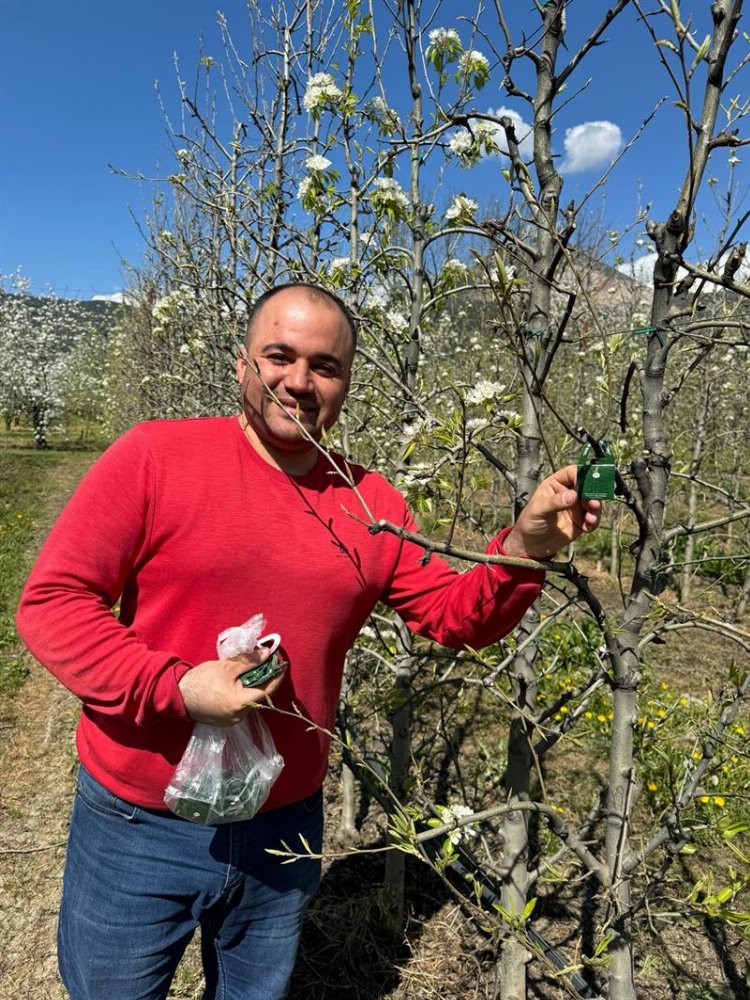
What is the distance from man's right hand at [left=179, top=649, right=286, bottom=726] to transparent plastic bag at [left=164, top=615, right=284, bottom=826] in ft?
0.11

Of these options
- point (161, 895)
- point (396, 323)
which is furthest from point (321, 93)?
point (161, 895)

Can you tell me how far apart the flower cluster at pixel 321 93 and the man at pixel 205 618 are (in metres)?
1.30

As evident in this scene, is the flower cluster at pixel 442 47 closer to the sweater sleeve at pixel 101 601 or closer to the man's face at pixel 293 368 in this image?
the man's face at pixel 293 368

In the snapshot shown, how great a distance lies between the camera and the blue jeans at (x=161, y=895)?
1.48 meters

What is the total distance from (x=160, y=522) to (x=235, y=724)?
0.45 m

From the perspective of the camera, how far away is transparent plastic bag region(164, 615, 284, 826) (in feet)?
4.53

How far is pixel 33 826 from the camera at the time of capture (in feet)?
11.3

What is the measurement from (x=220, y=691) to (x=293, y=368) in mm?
710

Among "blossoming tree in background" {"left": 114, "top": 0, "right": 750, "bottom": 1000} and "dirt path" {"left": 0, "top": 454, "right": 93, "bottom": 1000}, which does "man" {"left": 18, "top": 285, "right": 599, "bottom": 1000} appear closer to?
"blossoming tree in background" {"left": 114, "top": 0, "right": 750, "bottom": 1000}

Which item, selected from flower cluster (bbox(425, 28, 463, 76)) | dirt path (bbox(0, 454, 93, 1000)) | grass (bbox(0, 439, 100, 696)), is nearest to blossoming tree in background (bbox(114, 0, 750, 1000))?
flower cluster (bbox(425, 28, 463, 76))

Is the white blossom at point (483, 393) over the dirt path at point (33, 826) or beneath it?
over

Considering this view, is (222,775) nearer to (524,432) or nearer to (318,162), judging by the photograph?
(524,432)

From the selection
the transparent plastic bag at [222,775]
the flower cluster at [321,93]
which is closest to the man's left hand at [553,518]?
the transparent plastic bag at [222,775]

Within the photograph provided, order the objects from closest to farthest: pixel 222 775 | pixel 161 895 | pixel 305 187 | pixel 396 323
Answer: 1. pixel 222 775
2. pixel 161 895
3. pixel 305 187
4. pixel 396 323
